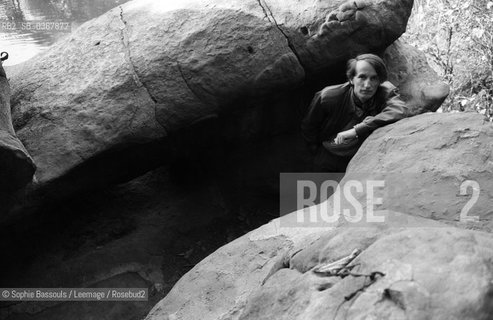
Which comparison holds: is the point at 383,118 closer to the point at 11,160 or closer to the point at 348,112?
the point at 348,112

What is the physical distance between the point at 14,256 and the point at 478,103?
17.3ft

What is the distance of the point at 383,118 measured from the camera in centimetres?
344

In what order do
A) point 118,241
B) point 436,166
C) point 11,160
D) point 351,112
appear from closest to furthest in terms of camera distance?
point 436,166
point 11,160
point 351,112
point 118,241

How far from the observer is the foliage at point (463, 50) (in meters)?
6.67

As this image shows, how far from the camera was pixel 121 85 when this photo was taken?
3654mm

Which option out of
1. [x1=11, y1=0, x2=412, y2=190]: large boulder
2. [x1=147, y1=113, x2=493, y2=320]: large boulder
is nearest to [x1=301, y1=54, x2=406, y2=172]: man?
[x1=147, y1=113, x2=493, y2=320]: large boulder

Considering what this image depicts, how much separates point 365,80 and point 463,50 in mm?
4031

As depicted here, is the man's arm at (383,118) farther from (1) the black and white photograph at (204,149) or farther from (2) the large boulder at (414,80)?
(2) the large boulder at (414,80)

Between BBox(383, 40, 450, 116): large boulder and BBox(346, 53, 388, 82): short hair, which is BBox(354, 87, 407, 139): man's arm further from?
BBox(383, 40, 450, 116): large boulder

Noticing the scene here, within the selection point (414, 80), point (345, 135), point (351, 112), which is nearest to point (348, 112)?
point (351, 112)

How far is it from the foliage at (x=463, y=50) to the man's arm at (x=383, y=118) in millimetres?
3460

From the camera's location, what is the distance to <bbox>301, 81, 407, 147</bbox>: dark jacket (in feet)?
11.4

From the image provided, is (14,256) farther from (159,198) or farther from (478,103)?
(478,103)

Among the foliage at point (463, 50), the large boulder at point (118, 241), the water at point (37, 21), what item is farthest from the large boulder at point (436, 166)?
the foliage at point (463, 50)
